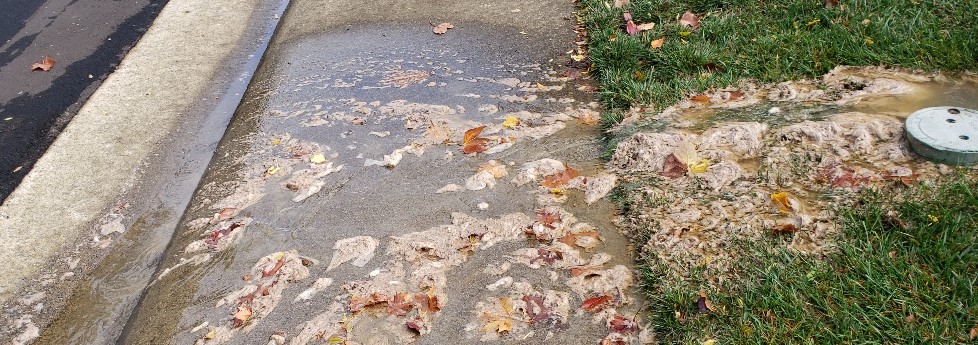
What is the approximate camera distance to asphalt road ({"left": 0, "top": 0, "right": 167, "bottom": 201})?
488 centimetres

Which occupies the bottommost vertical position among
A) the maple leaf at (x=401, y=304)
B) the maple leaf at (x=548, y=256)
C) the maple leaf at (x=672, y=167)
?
the maple leaf at (x=401, y=304)

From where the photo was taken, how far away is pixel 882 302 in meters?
2.67

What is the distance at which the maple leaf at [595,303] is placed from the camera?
9.70ft

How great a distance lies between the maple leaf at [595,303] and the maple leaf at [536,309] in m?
0.15

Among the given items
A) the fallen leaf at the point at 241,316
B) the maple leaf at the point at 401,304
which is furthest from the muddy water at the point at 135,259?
the maple leaf at the point at 401,304

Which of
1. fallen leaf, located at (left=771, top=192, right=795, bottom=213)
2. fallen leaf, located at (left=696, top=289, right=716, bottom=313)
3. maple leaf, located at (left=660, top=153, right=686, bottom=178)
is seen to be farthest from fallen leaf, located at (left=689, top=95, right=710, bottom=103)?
fallen leaf, located at (left=696, top=289, right=716, bottom=313)

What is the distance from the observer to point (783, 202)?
3.23 metres

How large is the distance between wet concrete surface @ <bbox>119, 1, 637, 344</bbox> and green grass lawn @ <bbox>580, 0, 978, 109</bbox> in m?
0.33

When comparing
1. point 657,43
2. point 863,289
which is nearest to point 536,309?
point 863,289

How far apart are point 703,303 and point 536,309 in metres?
0.64

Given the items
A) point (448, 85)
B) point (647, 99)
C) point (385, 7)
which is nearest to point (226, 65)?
point (385, 7)

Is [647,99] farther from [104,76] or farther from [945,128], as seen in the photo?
[104,76]

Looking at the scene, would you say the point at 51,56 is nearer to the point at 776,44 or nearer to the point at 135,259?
the point at 135,259

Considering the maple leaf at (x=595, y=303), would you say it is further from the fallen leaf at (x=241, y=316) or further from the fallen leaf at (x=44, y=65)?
the fallen leaf at (x=44, y=65)
